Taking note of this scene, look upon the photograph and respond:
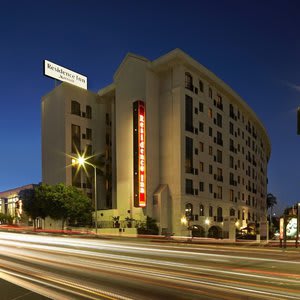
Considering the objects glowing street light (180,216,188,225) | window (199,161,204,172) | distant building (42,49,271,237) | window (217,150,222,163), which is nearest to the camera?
glowing street light (180,216,188,225)

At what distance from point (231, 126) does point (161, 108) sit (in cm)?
1538

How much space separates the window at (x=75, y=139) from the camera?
54000 millimetres

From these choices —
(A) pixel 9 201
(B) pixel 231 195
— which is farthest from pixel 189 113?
(A) pixel 9 201

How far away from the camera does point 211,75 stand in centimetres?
4975

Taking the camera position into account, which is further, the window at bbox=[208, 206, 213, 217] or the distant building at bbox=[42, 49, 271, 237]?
the window at bbox=[208, 206, 213, 217]

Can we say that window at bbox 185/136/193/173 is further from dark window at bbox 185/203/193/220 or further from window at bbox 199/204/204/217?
window at bbox 199/204/204/217

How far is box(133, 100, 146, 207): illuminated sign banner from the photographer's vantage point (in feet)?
140

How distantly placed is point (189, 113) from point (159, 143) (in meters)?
5.17

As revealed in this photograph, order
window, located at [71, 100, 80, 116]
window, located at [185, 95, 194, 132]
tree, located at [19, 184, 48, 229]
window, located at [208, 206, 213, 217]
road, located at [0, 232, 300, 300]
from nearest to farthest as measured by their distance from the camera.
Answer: road, located at [0, 232, 300, 300] → tree, located at [19, 184, 48, 229] → window, located at [185, 95, 194, 132] → window, located at [208, 206, 213, 217] → window, located at [71, 100, 80, 116]

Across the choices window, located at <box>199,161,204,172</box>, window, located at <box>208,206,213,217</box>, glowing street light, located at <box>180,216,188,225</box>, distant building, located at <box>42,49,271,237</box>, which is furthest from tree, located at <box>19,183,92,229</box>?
window, located at <box>208,206,213,217</box>

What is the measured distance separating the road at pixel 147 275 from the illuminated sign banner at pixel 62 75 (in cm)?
4178

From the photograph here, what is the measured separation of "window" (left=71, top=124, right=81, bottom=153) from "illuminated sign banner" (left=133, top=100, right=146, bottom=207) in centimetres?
1333

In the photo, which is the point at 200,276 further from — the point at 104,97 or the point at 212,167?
the point at 104,97

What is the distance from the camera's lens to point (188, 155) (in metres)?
45.5
